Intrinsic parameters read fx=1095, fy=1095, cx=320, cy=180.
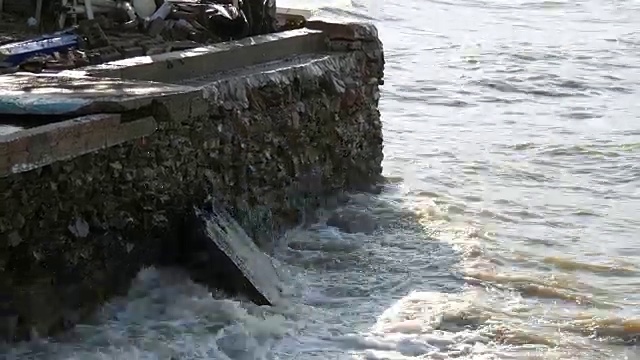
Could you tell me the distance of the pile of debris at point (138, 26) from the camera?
22.2 ft

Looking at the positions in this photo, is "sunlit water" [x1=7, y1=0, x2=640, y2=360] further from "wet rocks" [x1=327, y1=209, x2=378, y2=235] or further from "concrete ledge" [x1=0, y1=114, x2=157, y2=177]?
"concrete ledge" [x1=0, y1=114, x2=157, y2=177]

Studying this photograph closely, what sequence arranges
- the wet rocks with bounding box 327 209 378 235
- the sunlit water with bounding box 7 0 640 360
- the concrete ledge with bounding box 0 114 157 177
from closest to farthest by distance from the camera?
the concrete ledge with bounding box 0 114 157 177
the sunlit water with bounding box 7 0 640 360
the wet rocks with bounding box 327 209 378 235

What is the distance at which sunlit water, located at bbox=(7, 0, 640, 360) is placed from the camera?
5.48 metres

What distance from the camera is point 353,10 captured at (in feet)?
69.8

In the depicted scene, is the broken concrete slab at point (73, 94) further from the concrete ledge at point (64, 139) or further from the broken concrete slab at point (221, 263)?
the broken concrete slab at point (221, 263)

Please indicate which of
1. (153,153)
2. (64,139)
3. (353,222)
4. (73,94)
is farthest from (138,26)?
(64,139)

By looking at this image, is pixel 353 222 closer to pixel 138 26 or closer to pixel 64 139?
pixel 138 26

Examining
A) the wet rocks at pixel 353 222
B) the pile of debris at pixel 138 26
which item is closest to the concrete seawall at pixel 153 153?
the wet rocks at pixel 353 222

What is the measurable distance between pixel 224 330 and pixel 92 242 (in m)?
0.79

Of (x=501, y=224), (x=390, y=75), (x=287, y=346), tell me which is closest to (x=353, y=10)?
(x=390, y=75)

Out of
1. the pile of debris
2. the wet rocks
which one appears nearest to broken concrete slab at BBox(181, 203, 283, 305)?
the pile of debris

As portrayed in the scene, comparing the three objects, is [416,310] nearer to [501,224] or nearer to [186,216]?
[186,216]

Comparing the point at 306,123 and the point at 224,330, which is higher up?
the point at 306,123

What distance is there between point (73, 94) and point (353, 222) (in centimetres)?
297
